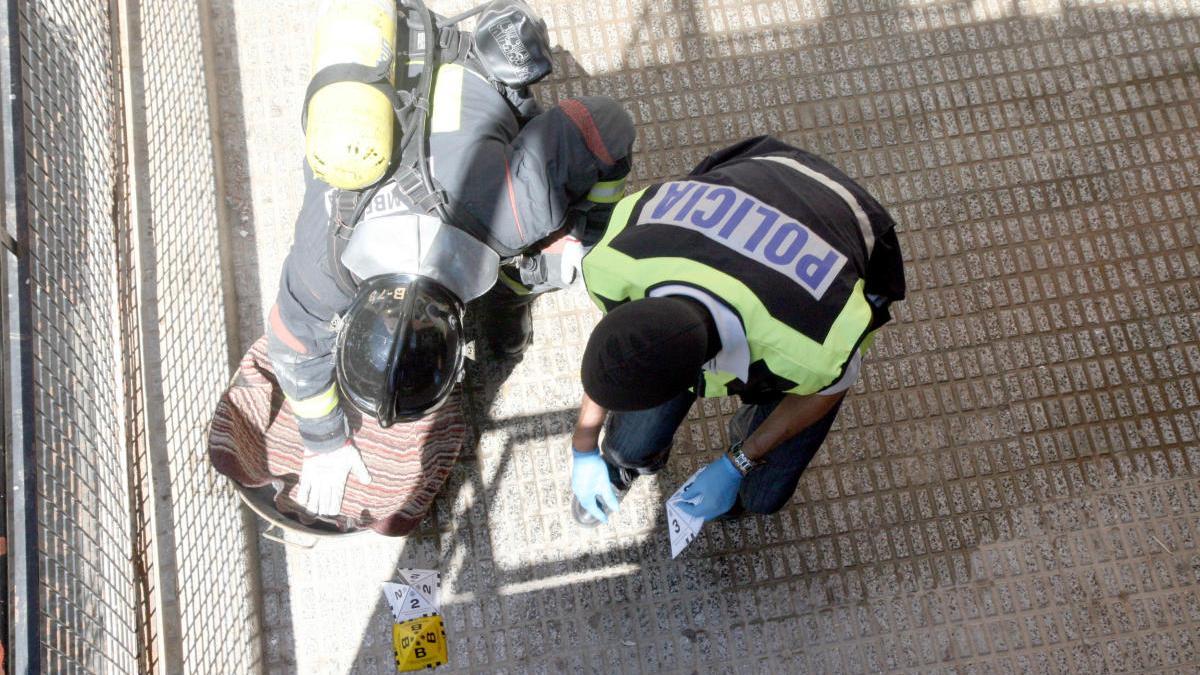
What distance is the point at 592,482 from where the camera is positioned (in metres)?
2.62

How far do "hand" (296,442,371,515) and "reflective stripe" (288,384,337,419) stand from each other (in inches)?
8.1

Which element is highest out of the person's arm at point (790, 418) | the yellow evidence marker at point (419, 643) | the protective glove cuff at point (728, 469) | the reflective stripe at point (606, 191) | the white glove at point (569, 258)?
the reflective stripe at point (606, 191)

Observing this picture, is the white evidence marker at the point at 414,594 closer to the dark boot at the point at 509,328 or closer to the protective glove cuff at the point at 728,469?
the dark boot at the point at 509,328

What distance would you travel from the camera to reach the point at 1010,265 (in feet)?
10.0

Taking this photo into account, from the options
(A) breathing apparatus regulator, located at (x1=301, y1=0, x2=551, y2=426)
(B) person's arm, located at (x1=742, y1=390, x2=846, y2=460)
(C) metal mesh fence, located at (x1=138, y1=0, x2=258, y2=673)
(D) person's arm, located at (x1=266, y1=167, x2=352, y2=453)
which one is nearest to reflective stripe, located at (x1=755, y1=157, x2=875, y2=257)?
(B) person's arm, located at (x1=742, y1=390, x2=846, y2=460)

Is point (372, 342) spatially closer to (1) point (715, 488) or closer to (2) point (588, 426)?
(2) point (588, 426)

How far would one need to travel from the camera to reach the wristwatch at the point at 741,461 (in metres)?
2.40

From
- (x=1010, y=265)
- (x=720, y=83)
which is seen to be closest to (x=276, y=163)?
(x=720, y=83)

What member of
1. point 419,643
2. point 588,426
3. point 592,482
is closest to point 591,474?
point 592,482

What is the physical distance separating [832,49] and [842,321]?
72.5 inches

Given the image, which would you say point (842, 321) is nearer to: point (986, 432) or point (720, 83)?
point (986, 432)

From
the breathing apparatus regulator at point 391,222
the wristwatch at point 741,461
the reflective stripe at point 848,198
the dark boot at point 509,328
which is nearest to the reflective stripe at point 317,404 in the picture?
the breathing apparatus regulator at point 391,222

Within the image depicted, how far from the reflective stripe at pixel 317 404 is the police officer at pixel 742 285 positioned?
3.14 ft

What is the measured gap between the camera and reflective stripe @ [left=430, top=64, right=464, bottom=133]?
2.30 m
